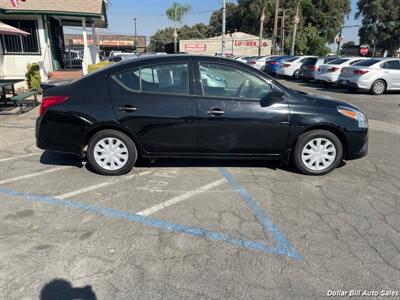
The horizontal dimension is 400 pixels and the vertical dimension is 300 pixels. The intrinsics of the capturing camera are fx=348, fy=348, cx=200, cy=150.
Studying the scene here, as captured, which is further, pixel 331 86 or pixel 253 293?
pixel 331 86

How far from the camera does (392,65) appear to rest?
14641 millimetres

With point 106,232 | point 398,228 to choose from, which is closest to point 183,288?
point 106,232

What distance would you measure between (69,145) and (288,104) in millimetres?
2979

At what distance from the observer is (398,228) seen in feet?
11.6

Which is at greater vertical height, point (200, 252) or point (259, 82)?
point (259, 82)

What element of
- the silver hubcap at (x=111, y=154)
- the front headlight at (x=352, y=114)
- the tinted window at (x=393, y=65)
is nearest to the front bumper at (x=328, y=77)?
the tinted window at (x=393, y=65)

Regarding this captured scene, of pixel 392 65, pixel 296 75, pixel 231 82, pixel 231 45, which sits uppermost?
pixel 231 45

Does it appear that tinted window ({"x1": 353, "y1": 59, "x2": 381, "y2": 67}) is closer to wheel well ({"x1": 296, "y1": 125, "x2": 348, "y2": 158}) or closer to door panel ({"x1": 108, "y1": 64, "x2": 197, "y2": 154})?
wheel well ({"x1": 296, "y1": 125, "x2": 348, "y2": 158})

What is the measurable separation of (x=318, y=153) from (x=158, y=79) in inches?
94.9

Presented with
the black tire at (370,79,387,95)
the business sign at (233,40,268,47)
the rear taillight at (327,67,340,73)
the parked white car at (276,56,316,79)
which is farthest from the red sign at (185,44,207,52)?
the black tire at (370,79,387,95)

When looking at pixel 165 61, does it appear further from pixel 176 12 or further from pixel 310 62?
pixel 176 12

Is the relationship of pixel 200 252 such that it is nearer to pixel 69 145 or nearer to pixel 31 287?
pixel 31 287

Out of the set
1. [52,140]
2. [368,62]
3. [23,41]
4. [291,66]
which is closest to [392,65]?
[368,62]

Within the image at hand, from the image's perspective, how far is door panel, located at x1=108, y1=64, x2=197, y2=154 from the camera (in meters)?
4.50
